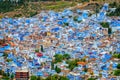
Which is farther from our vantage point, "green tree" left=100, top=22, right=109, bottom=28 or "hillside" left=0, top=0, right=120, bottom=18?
"hillside" left=0, top=0, right=120, bottom=18

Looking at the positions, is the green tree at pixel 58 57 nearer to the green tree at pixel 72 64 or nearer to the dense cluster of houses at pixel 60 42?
the dense cluster of houses at pixel 60 42

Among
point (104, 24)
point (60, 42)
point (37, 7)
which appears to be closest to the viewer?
point (60, 42)

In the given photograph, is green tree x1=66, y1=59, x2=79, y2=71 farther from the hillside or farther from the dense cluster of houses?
the hillside

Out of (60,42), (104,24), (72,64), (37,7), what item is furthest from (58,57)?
(37,7)

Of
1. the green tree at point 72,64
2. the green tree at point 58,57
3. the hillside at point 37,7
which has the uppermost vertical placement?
the green tree at point 72,64

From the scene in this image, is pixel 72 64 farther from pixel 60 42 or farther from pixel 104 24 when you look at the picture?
pixel 104 24

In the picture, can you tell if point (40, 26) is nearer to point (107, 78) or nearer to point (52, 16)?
point (52, 16)

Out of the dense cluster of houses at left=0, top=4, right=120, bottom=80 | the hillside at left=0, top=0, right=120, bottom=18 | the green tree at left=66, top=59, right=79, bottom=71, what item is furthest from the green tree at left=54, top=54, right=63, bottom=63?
the hillside at left=0, top=0, right=120, bottom=18

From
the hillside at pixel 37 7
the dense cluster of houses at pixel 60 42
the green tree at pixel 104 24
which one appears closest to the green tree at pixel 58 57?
the dense cluster of houses at pixel 60 42
